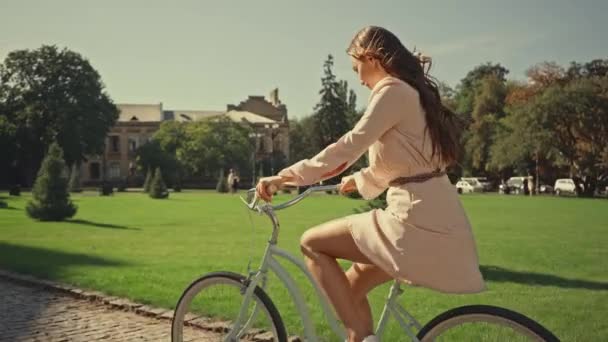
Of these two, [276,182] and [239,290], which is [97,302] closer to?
[239,290]

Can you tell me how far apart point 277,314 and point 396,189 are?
3.14 feet

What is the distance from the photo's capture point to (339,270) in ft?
10.0

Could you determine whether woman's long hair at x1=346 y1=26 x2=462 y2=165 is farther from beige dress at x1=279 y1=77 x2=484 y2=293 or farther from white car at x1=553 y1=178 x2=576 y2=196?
white car at x1=553 y1=178 x2=576 y2=196

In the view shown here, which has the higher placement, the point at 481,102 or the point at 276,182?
the point at 481,102

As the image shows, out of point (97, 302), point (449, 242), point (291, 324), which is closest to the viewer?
point (449, 242)

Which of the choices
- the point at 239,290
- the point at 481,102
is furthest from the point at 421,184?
the point at 481,102

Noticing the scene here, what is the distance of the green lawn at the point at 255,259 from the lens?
7090mm

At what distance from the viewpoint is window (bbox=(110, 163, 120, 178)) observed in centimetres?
9141

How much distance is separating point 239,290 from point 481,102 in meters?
66.1

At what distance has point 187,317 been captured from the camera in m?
3.78

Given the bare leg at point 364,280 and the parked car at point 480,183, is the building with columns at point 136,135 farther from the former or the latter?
the bare leg at point 364,280

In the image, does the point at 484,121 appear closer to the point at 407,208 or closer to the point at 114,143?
the point at 114,143

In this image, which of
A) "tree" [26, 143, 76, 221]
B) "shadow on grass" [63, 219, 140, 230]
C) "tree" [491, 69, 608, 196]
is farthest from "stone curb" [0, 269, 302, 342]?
"tree" [491, 69, 608, 196]

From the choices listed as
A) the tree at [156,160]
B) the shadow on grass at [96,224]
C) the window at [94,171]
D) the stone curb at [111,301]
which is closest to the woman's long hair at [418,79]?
the stone curb at [111,301]
